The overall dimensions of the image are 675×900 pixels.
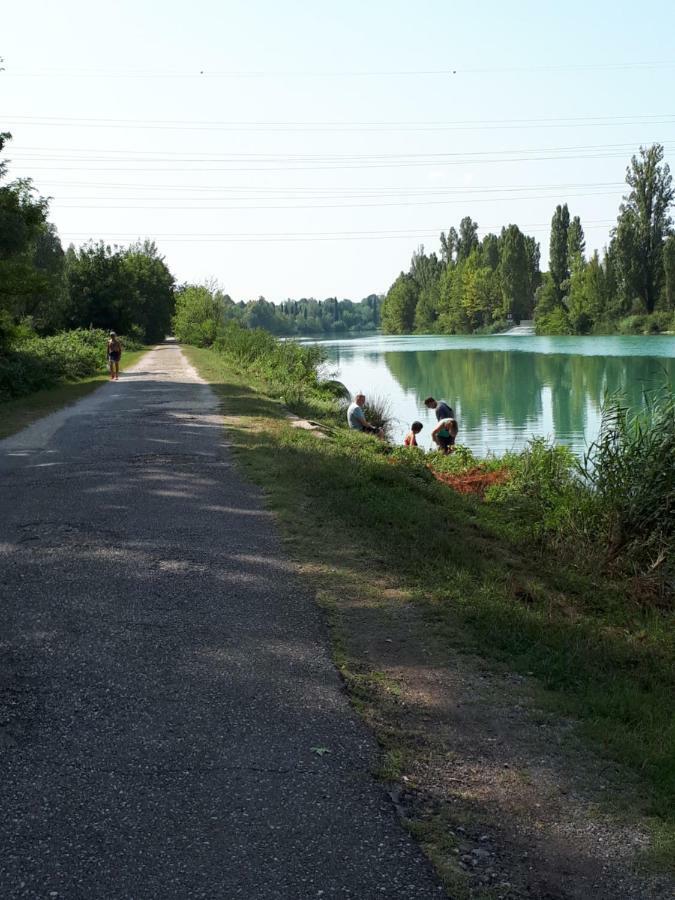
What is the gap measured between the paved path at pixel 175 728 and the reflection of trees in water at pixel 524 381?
1771 cm

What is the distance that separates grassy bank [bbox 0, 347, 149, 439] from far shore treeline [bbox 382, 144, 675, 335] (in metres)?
61.7

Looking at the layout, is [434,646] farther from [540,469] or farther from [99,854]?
[540,469]

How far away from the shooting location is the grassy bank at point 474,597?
15.2 feet

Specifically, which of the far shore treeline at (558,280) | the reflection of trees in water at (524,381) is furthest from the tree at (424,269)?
the reflection of trees in water at (524,381)

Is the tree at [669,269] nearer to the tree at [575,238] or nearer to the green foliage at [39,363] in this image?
the tree at [575,238]

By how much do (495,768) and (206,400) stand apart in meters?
17.6

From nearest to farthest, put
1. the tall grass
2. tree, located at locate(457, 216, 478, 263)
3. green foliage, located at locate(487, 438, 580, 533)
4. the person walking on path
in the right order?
green foliage, located at locate(487, 438, 580, 533), the tall grass, the person walking on path, tree, located at locate(457, 216, 478, 263)

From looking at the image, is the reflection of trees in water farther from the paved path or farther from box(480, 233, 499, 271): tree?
box(480, 233, 499, 271): tree

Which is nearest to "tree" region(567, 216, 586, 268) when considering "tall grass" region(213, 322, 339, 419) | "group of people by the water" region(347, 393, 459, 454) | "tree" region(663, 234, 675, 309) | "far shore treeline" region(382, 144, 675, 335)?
"far shore treeline" region(382, 144, 675, 335)

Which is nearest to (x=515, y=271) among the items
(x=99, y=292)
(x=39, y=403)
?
(x=99, y=292)

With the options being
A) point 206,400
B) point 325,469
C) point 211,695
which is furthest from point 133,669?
point 206,400

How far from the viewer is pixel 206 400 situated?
2109 centimetres

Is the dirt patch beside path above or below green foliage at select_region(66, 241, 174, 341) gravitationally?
below

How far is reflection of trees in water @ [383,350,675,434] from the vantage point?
32031 mm
